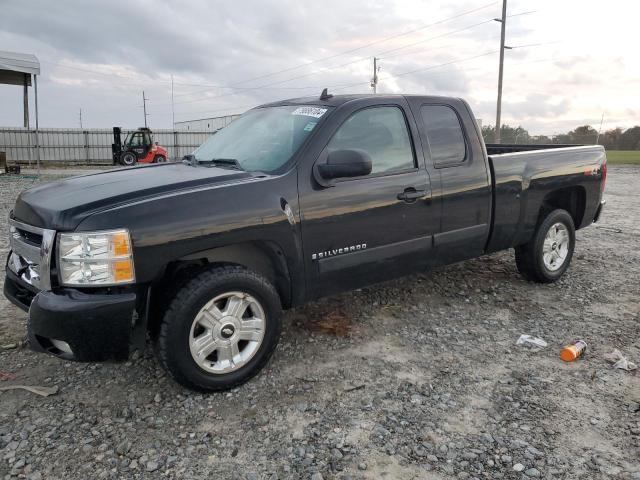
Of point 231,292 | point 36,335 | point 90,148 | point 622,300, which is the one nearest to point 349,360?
point 231,292

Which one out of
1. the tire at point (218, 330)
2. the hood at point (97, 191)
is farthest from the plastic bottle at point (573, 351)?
the hood at point (97, 191)

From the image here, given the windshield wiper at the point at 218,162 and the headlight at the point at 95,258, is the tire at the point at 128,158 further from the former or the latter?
the headlight at the point at 95,258

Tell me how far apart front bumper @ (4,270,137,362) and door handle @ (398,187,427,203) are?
6.70ft

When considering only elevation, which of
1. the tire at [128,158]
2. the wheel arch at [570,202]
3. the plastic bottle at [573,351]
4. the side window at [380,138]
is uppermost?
the tire at [128,158]

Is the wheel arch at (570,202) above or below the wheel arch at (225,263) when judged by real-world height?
above

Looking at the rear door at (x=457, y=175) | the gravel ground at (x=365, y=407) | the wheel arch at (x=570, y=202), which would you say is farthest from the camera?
the wheel arch at (x=570, y=202)

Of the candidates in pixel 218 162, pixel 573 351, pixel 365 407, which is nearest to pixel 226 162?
pixel 218 162

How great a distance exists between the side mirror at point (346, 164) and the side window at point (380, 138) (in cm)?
23

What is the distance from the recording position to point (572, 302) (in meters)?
4.74

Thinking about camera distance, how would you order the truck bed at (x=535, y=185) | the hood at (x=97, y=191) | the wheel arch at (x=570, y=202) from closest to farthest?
the hood at (x=97, y=191)
the truck bed at (x=535, y=185)
the wheel arch at (x=570, y=202)

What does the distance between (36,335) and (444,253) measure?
2986 mm

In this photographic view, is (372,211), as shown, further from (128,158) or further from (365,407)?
(128,158)

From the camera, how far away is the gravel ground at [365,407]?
2.49 m

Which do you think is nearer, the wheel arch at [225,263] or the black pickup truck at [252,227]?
the black pickup truck at [252,227]
